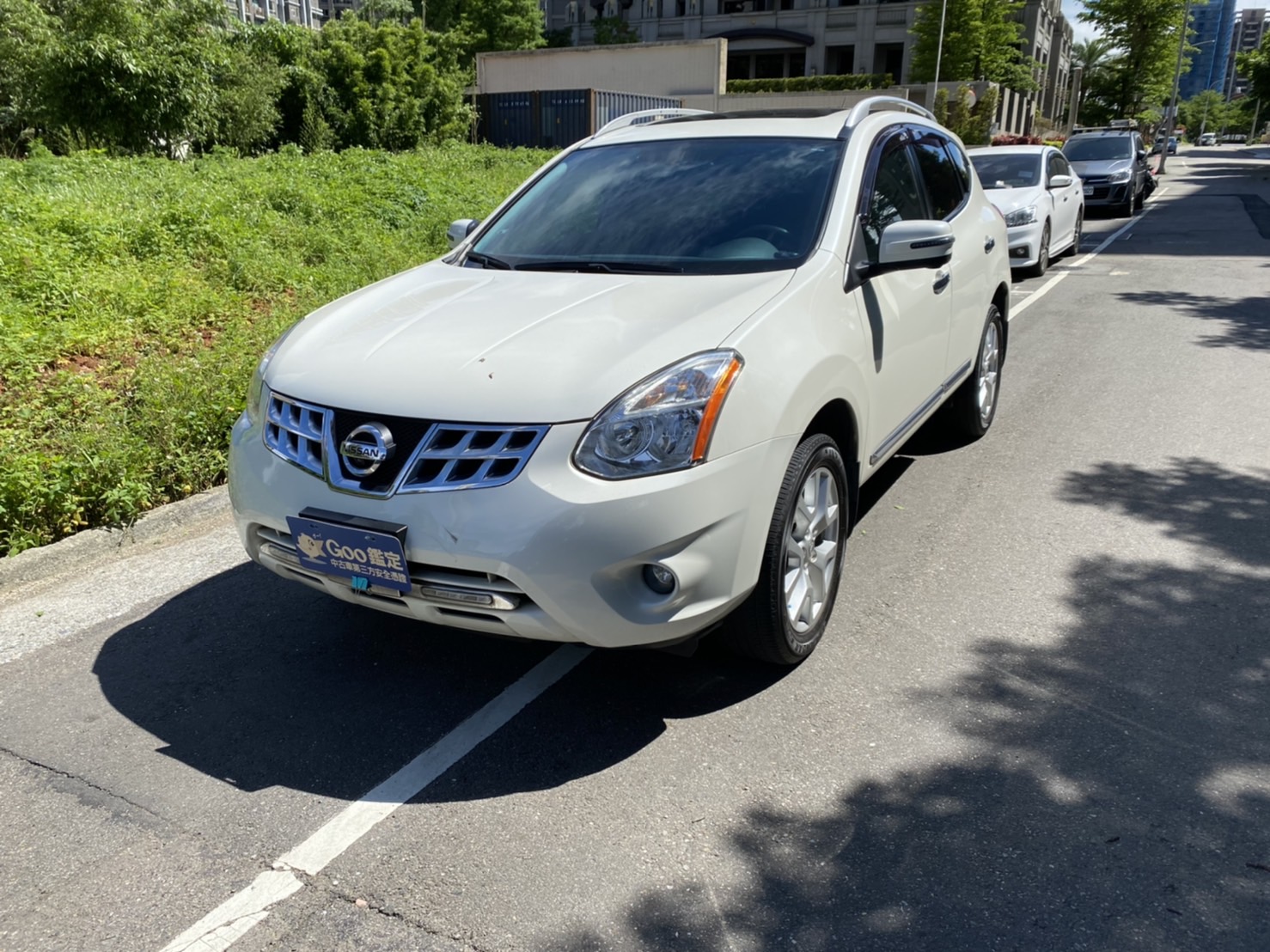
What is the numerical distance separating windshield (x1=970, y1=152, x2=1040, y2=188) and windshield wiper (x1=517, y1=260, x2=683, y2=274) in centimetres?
1009

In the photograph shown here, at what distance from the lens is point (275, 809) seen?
291cm

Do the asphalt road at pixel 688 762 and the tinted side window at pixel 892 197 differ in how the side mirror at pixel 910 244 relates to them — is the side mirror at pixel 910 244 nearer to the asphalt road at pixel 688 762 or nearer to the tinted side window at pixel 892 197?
the tinted side window at pixel 892 197

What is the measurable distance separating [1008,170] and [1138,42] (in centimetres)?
5398

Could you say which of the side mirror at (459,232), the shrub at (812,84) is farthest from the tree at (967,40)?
the side mirror at (459,232)

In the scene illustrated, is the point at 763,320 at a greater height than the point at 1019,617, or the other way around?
the point at 763,320

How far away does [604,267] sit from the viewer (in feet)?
12.8

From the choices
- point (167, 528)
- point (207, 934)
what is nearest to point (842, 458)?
point (207, 934)

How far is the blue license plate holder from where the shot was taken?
2908 mm

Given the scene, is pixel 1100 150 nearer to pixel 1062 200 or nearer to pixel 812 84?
pixel 1062 200

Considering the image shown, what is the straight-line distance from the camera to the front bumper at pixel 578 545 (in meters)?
2.77

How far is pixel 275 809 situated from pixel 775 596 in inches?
63.9

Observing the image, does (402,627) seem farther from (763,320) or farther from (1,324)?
(1,324)

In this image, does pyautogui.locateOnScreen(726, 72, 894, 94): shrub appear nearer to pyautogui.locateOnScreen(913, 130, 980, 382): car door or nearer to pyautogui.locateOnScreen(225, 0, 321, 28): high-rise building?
pyautogui.locateOnScreen(225, 0, 321, 28): high-rise building

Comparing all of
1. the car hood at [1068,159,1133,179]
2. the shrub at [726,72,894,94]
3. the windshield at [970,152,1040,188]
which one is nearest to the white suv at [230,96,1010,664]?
the windshield at [970,152,1040,188]
